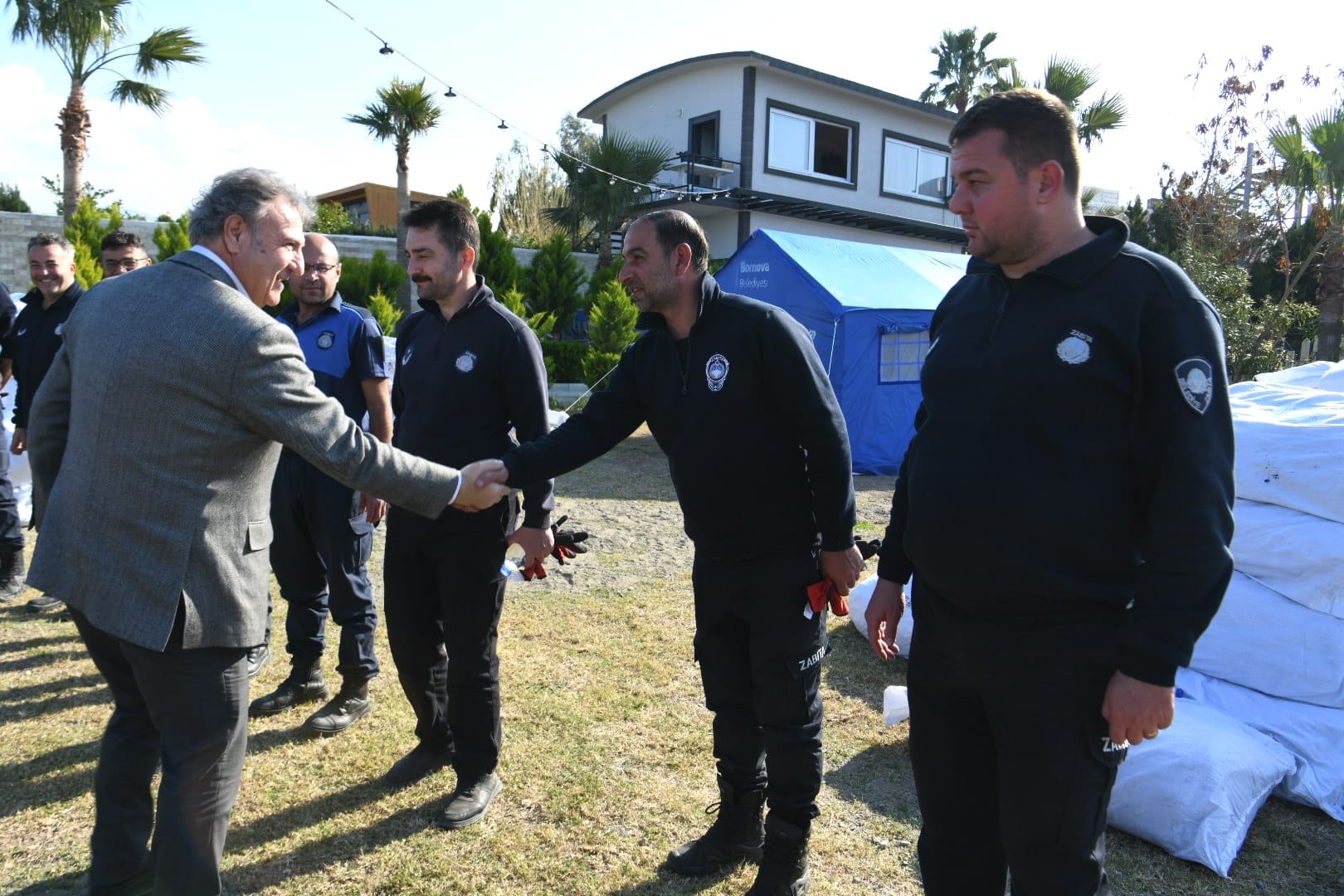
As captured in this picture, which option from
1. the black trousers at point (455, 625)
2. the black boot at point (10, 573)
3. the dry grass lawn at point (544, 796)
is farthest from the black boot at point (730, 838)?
the black boot at point (10, 573)

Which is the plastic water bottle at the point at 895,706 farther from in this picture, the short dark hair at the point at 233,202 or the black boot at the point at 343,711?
the short dark hair at the point at 233,202

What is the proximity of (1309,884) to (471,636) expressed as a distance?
2.95 m

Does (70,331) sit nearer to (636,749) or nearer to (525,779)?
(525,779)

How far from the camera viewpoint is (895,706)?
3.80m

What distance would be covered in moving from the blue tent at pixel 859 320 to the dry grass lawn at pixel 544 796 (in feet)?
22.7

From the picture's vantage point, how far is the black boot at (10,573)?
17.8ft

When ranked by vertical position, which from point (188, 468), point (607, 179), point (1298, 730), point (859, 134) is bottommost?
point (1298, 730)

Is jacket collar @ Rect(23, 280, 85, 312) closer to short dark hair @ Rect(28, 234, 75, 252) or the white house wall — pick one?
short dark hair @ Rect(28, 234, 75, 252)

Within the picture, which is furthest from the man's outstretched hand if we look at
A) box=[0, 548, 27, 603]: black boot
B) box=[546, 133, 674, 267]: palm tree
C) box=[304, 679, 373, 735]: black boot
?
box=[546, 133, 674, 267]: palm tree

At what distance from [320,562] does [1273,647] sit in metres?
4.18

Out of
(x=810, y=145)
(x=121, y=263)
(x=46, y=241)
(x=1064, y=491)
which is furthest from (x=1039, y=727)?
(x=810, y=145)

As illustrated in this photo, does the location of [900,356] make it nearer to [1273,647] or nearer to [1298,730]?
[1273,647]

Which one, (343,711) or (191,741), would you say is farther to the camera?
(343,711)

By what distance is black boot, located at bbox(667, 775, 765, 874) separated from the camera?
2939mm
